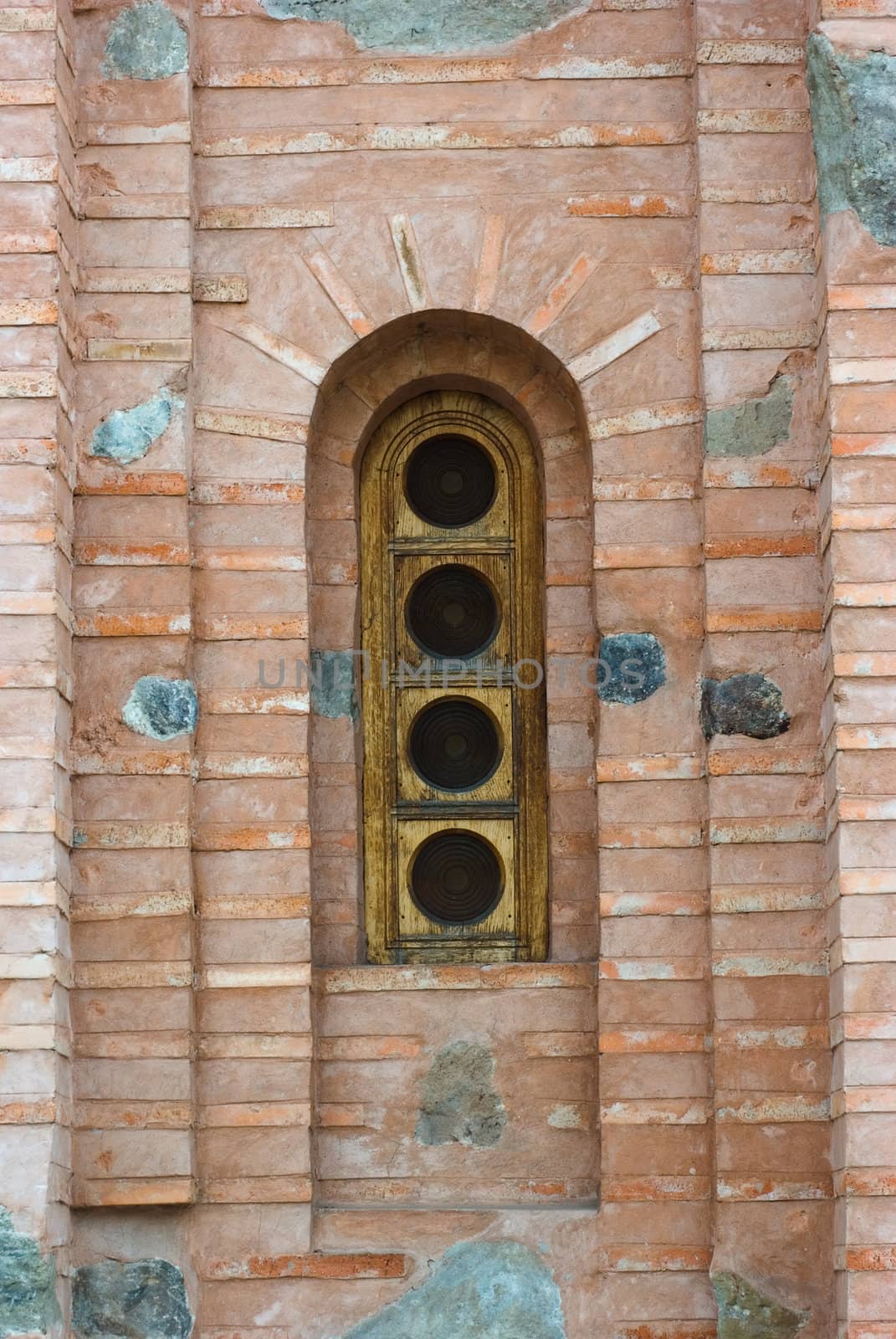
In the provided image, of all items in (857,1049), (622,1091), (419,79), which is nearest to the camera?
(857,1049)

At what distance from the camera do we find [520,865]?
785 cm

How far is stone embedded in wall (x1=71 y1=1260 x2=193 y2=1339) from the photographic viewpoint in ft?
23.2

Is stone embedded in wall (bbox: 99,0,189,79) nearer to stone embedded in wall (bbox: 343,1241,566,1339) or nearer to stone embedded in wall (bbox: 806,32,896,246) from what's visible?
stone embedded in wall (bbox: 806,32,896,246)

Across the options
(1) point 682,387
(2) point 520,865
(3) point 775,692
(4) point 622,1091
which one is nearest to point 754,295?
(1) point 682,387

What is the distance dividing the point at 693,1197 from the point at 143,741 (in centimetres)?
258

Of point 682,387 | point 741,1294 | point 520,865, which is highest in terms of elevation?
point 682,387

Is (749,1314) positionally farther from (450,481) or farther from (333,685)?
(450,481)

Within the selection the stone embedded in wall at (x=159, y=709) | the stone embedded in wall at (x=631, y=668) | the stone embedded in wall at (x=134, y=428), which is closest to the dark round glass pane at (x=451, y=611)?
the stone embedded in wall at (x=631, y=668)

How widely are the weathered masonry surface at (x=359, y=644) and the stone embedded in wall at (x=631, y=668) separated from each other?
21 millimetres

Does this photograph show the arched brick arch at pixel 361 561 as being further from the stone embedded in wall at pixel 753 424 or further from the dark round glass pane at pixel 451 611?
the stone embedded in wall at pixel 753 424

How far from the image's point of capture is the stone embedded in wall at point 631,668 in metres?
7.50

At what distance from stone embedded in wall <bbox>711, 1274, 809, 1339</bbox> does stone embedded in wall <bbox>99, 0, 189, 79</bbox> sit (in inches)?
194

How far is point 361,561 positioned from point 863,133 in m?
2.49

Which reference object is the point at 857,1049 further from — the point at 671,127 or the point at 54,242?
the point at 54,242
